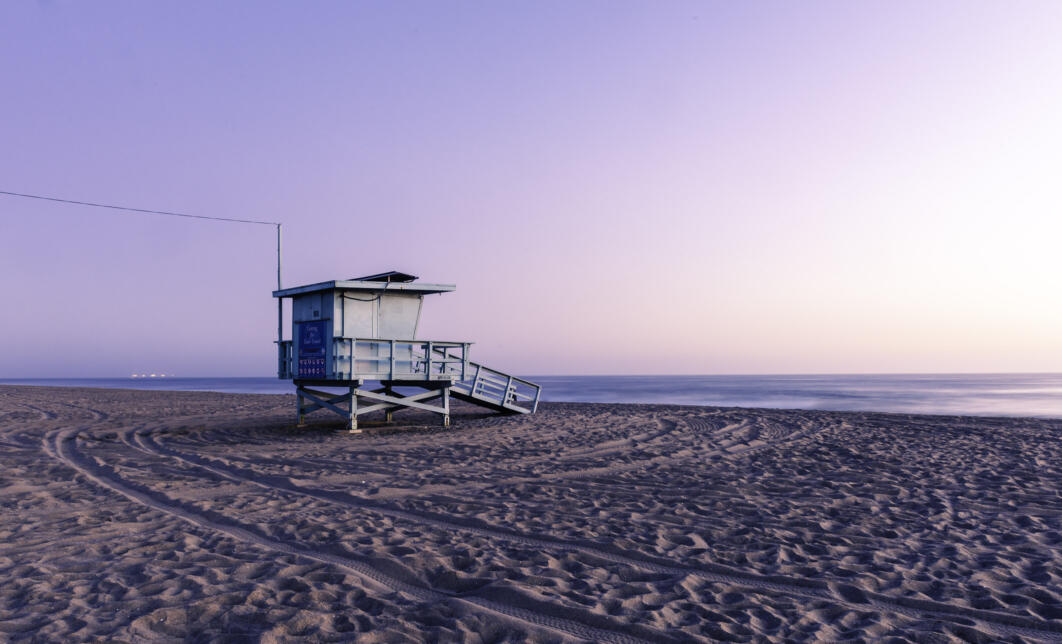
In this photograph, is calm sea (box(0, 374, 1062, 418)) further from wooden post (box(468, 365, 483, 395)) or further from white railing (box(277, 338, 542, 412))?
white railing (box(277, 338, 542, 412))

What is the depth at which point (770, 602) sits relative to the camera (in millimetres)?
5012

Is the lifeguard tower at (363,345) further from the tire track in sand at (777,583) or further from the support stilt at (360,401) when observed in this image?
the tire track in sand at (777,583)

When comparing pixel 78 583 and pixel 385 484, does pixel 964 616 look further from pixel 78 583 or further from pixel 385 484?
pixel 385 484

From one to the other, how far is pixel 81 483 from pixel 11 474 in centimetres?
162

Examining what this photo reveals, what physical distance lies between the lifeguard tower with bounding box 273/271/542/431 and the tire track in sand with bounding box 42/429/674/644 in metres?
8.09

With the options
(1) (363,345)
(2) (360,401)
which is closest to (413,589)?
(1) (363,345)

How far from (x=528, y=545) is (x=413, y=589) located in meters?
1.56

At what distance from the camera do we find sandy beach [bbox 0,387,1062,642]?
4.59 meters

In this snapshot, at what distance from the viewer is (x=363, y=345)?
17.7 meters

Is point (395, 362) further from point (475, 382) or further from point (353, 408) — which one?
point (475, 382)

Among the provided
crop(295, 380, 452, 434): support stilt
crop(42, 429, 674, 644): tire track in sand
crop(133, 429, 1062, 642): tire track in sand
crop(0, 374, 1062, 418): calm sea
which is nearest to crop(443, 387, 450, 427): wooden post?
crop(295, 380, 452, 434): support stilt

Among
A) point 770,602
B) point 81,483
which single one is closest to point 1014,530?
point 770,602

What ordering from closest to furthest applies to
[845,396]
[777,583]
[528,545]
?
[777,583] < [528,545] < [845,396]

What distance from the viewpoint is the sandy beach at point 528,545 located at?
4.59m
